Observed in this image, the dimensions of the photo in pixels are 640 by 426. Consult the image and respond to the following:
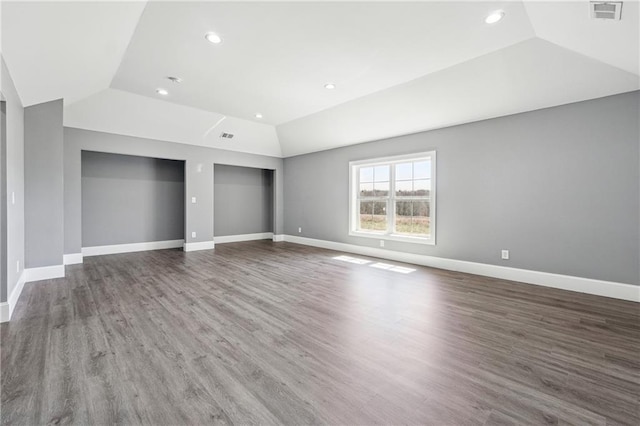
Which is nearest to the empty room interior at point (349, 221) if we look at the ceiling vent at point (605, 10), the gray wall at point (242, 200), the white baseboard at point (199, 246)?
the ceiling vent at point (605, 10)

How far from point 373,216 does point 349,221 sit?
60 centimetres

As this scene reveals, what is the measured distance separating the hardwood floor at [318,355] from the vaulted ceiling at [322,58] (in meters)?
2.57

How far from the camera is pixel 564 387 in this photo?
1803 millimetres

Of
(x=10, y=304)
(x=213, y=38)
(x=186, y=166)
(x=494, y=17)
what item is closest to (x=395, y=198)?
(x=494, y=17)

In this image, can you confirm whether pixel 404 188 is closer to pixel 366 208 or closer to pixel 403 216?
pixel 403 216

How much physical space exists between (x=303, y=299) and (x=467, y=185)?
10.8 feet

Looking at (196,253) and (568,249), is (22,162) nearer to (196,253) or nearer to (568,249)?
(196,253)

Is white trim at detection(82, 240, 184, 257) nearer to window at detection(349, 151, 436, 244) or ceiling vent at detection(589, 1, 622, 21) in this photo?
window at detection(349, 151, 436, 244)

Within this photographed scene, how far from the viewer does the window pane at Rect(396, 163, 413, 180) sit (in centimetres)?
560

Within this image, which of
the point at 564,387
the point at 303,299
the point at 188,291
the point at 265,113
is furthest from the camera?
the point at 265,113

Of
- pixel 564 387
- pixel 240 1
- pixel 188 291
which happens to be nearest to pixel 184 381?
pixel 188 291

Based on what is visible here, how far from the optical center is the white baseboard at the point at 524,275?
3.46 m

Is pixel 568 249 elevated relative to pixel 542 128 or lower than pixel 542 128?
lower

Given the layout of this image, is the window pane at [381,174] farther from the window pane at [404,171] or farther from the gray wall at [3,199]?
the gray wall at [3,199]
